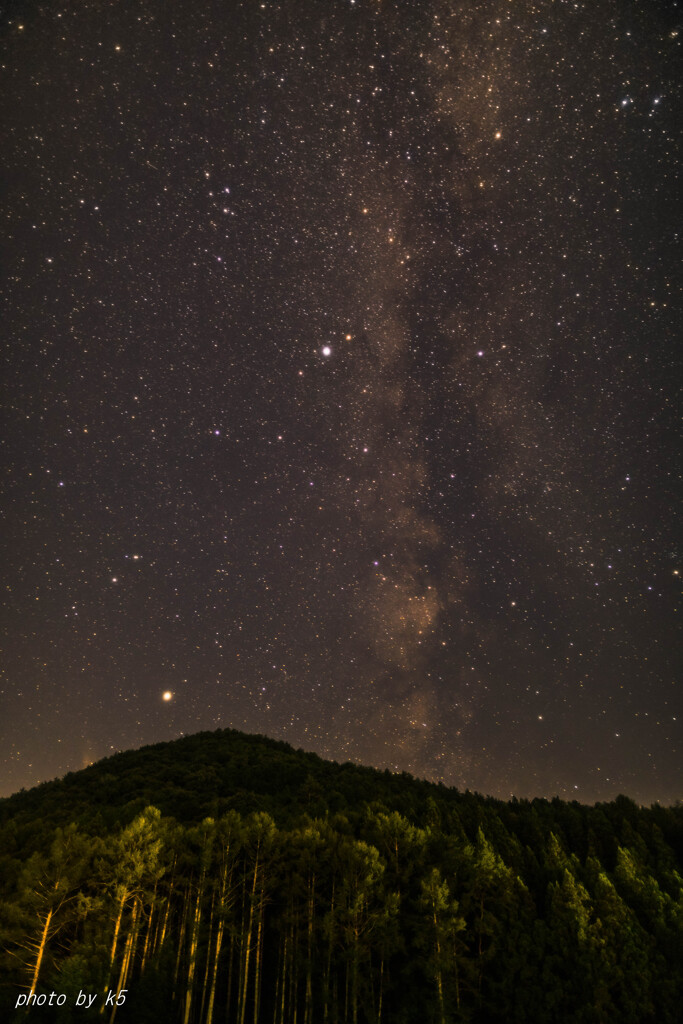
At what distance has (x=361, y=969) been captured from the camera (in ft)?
84.8

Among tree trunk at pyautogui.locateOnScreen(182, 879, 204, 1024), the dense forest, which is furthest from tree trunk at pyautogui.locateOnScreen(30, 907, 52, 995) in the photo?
tree trunk at pyautogui.locateOnScreen(182, 879, 204, 1024)

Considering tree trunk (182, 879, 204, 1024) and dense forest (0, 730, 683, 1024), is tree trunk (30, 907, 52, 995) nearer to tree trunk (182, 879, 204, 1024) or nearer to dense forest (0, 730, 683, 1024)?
dense forest (0, 730, 683, 1024)

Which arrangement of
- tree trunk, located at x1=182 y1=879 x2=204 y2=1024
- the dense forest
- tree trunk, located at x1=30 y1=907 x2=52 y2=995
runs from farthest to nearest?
tree trunk, located at x1=182 y1=879 x2=204 y2=1024, the dense forest, tree trunk, located at x1=30 y1=907 x2=52 y2=995

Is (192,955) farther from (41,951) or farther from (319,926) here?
(41,951)

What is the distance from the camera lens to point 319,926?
1012 inches

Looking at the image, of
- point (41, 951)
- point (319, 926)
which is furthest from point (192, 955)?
point (41, 951)

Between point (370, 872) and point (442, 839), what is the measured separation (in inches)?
277

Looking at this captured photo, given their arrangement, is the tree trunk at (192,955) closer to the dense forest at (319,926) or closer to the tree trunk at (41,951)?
the dense forest at (319,926)

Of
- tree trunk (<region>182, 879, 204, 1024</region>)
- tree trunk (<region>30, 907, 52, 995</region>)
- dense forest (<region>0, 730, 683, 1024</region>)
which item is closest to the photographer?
tree trunk (<region>30, 907, 52, 995</region>)

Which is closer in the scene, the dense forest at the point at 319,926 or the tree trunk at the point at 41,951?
the tree trunk at the point at 41,951

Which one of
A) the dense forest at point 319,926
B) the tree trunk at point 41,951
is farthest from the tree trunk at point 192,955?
the tree trunk at point 41,951

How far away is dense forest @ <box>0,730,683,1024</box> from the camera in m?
21.9

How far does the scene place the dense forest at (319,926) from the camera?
71.7 ft

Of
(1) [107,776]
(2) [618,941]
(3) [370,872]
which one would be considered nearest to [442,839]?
(3) [370,872]
